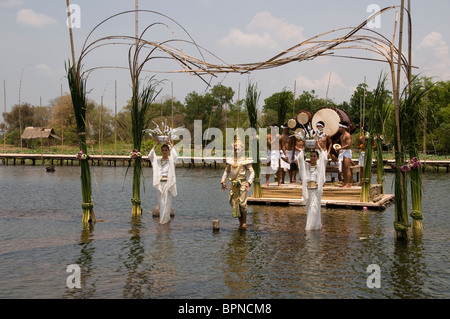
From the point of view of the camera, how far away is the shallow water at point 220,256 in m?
7.40

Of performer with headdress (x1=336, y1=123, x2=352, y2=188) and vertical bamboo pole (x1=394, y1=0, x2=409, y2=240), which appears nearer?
vertical bamboo pole (x1=394, y1=0, x2=409, y2=240)

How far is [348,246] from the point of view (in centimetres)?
1018

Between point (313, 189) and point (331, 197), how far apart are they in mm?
4879

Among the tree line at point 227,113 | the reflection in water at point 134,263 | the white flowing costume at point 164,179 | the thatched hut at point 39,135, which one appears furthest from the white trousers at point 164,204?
the thatched hut at point 39,135

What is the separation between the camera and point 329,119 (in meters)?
17.3

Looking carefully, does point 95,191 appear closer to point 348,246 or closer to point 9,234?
point 9,234

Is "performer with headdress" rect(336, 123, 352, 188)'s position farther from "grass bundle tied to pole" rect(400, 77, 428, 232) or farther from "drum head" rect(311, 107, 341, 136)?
"grass bundle tied to pole" rect(400, 77, 428, 232)

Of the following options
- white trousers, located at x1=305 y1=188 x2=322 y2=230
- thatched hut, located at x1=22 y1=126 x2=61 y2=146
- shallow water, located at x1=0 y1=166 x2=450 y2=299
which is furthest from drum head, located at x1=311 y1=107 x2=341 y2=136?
thatched hut, located at x1=22 y1=126 x2=61 y2=146

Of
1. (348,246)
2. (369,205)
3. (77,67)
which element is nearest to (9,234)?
(77,67)

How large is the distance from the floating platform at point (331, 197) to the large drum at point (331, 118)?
1.93 m

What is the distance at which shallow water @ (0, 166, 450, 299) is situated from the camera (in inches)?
291

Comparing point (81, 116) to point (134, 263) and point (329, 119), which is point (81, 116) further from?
point (329, 119)

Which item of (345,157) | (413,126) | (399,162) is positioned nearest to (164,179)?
(399,162)

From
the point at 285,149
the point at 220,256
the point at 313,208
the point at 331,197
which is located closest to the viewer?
the point at 220,256
